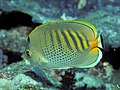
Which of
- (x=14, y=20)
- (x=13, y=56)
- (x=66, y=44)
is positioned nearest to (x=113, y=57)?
(x=66, y=44)

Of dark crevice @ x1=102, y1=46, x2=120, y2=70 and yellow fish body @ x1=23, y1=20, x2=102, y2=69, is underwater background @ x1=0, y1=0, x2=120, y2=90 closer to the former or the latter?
dark crevice @ x1=102, y1=46, x2=120, y2=70

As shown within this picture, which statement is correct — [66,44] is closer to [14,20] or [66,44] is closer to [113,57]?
[113,57]

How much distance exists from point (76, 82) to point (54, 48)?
0.96 m

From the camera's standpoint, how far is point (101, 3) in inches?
146

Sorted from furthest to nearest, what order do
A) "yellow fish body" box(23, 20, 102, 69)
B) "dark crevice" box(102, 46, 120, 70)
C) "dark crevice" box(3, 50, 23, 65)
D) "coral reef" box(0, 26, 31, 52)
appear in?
1. "coral reef" box(0, 26, 31, 52)
2. "dark crevice" box(3, 50, 23, 65)
3. "dark crevice" box(102, 46, 120, 70)
4. "yellow fish body" box(23, 20, 102, 69)

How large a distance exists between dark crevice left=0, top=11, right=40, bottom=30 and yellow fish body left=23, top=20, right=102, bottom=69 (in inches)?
115

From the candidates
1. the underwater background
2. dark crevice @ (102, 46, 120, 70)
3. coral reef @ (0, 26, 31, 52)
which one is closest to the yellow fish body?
the underwater background

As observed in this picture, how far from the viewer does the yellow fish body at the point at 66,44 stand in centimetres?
183

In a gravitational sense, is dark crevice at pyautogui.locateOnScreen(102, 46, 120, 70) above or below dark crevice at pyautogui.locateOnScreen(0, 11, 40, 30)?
below

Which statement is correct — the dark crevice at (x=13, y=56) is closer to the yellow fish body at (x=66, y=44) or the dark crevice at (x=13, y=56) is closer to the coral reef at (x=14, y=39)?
the coral reef at (x=14, y=39)

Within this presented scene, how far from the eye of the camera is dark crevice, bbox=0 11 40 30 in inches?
190

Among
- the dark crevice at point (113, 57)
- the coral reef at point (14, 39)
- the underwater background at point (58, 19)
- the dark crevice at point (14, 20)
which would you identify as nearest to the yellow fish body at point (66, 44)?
the underwater background at point (58, 19)

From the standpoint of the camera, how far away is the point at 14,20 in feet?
16.2

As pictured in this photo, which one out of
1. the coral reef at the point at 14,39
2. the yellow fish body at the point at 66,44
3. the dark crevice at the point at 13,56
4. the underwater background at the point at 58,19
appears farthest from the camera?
the coral reef at the point at 14,39
